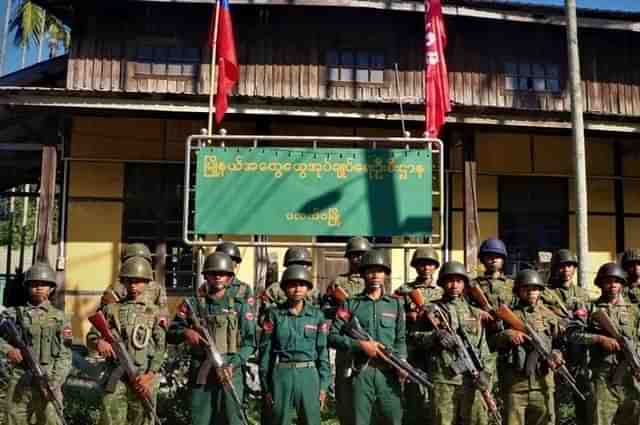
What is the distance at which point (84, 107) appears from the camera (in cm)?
1071

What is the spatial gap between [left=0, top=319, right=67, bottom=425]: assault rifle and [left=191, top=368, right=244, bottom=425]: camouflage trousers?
3.89 feet

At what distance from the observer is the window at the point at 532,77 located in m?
13.4

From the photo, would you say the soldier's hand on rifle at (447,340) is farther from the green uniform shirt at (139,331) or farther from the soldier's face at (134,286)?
the soldier's face at (134,286)

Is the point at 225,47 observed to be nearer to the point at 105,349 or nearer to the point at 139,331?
the point at 139,331

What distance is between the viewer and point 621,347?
625cm

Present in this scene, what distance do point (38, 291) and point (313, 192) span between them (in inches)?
177

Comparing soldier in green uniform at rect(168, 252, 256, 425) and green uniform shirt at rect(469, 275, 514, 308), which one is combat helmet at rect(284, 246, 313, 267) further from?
green uniform shirt at rect(469, 275, 514, 308)

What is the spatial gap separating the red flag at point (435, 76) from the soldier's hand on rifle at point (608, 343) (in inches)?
196

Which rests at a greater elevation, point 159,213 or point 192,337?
point 159,213

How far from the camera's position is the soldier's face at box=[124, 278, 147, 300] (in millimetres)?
6001

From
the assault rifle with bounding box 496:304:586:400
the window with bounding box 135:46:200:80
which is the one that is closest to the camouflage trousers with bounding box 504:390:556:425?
the assault rifle with bounding box 496:304:586:400

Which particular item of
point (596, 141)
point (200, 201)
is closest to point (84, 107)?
point (200, 201)

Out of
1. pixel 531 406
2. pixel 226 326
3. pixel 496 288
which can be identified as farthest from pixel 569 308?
pixel 226 326

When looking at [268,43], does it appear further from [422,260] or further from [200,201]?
[422,260]
